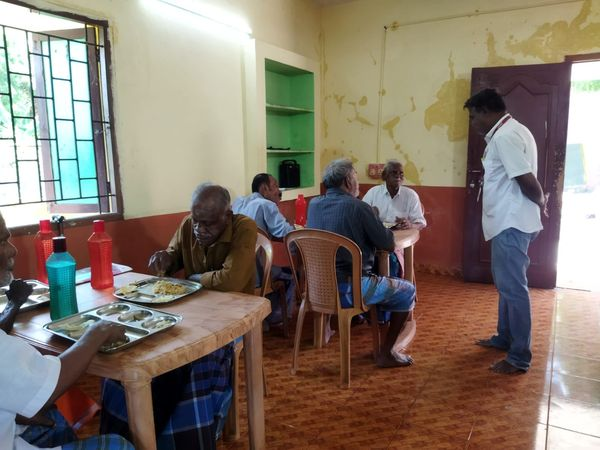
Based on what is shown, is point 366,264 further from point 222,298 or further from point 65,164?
point 65,164

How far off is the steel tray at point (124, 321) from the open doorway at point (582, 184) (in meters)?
4.81

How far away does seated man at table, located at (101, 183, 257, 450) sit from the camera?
53.2 inches

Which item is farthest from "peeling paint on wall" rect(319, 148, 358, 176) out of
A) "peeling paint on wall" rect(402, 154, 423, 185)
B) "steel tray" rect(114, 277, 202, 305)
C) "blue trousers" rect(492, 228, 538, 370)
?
"steel tray" rect(114, 277, 202, 305)

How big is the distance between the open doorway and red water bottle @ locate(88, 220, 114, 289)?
4.79 metres

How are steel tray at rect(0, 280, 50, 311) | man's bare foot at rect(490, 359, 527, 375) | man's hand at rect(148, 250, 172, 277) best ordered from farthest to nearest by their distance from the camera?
man's bare foot at rect(490, 359, 527, 375), man's hand at rect(148, 250, 172, 277), steel tray at rect(0, 280, 50, 311)

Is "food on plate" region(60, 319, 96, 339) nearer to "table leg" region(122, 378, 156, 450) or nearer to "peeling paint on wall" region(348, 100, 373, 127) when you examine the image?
"table leg" region(122, 378, 156, 450)

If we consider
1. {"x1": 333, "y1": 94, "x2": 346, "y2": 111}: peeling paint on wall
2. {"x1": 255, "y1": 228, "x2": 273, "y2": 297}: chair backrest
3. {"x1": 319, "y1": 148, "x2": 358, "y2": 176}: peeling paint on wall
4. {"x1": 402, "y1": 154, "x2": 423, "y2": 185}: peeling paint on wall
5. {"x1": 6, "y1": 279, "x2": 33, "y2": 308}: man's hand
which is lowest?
{"x1": 255, "y1": 228, "x2": 273, "y2": 297}: chair backrest

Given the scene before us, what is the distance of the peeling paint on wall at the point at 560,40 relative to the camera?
3.72 metres

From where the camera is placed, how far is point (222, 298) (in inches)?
58.1

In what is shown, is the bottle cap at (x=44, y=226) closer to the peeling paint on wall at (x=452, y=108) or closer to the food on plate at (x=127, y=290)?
the food on plate at (x=127, y=290)

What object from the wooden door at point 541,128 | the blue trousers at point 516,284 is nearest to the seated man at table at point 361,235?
the blue trousers at point 516,284

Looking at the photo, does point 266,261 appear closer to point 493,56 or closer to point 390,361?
point 390,361

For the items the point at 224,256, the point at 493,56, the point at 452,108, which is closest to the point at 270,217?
the point at 224,256

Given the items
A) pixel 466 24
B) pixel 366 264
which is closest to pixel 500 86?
pixel 466 24
